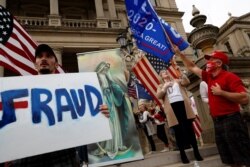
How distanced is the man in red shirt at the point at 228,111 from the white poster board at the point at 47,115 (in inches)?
55.3

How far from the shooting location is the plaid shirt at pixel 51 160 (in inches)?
72.6

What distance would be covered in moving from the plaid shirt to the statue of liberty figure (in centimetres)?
295

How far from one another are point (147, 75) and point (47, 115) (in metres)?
5.10

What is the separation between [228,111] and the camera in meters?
2.79

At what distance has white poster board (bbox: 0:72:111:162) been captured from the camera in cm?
188

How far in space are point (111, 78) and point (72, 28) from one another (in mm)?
12412

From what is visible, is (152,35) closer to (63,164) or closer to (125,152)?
(125,152)

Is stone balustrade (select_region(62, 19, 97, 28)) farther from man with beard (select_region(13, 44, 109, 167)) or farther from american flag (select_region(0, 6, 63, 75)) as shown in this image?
man with beard (select_region(13, 44, 109, 167))

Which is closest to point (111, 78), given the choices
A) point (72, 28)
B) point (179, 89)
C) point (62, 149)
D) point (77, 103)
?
point (179, 89)

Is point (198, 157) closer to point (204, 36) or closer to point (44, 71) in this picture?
point (204, 36)

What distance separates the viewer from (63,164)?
73.3 inches

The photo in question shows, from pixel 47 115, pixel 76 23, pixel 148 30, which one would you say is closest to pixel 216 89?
pixel 47 115

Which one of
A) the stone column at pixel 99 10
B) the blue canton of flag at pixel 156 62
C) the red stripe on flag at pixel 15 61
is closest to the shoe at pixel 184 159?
the red stripe on flag at pixel 15 61

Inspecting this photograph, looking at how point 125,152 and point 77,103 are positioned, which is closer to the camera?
point 77,103
